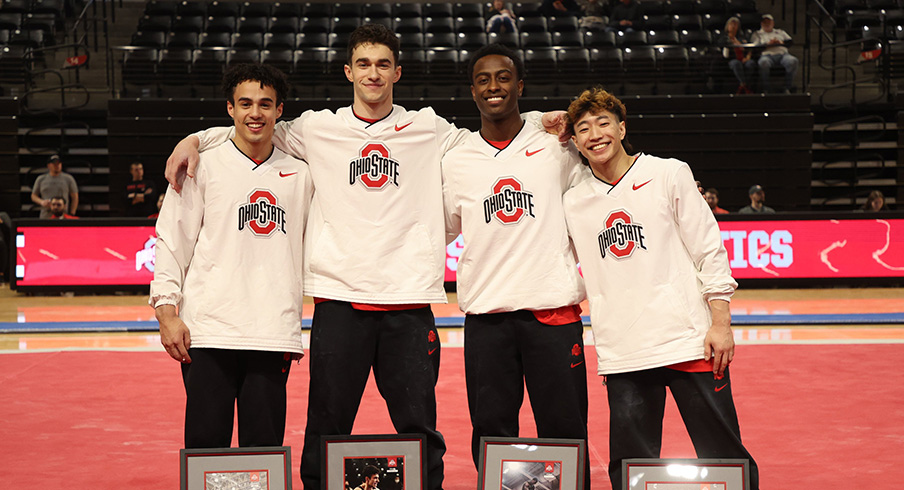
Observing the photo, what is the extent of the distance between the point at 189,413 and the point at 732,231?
30.2ft

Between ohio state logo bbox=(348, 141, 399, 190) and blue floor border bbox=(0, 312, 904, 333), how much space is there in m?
5.39

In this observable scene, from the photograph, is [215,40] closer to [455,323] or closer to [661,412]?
[455,323]

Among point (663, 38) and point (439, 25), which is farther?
point (439, 25)

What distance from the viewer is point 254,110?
3.77 meters

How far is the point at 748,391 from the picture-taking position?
250 inches

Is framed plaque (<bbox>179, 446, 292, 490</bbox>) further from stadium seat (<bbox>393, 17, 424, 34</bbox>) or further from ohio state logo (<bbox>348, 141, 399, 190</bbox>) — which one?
stadium seat (<bbox>393, 17, 424, 34</bbox>)

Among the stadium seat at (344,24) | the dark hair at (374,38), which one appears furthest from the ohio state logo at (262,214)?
the stadium seat at (344,24)

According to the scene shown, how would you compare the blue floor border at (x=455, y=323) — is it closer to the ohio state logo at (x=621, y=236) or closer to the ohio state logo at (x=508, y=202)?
the ohio state logo at (x=508, y=202)

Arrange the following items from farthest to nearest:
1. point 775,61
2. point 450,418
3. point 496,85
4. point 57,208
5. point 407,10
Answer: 1. point 407,10
2. point 775,61
3. point 57,208
4. point 450,418
5. point 496,85

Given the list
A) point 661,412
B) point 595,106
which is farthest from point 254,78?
point 661,412

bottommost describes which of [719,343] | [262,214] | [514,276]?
[719,343]

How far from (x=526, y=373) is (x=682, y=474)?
2.48 feet

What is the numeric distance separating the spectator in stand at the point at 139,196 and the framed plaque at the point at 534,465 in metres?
10.1

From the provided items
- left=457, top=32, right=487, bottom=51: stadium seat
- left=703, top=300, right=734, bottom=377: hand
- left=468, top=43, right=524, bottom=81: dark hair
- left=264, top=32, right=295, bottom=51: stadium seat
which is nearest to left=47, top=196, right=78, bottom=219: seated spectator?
left=264, top=32, right=295, bottom=51: stadium seat
